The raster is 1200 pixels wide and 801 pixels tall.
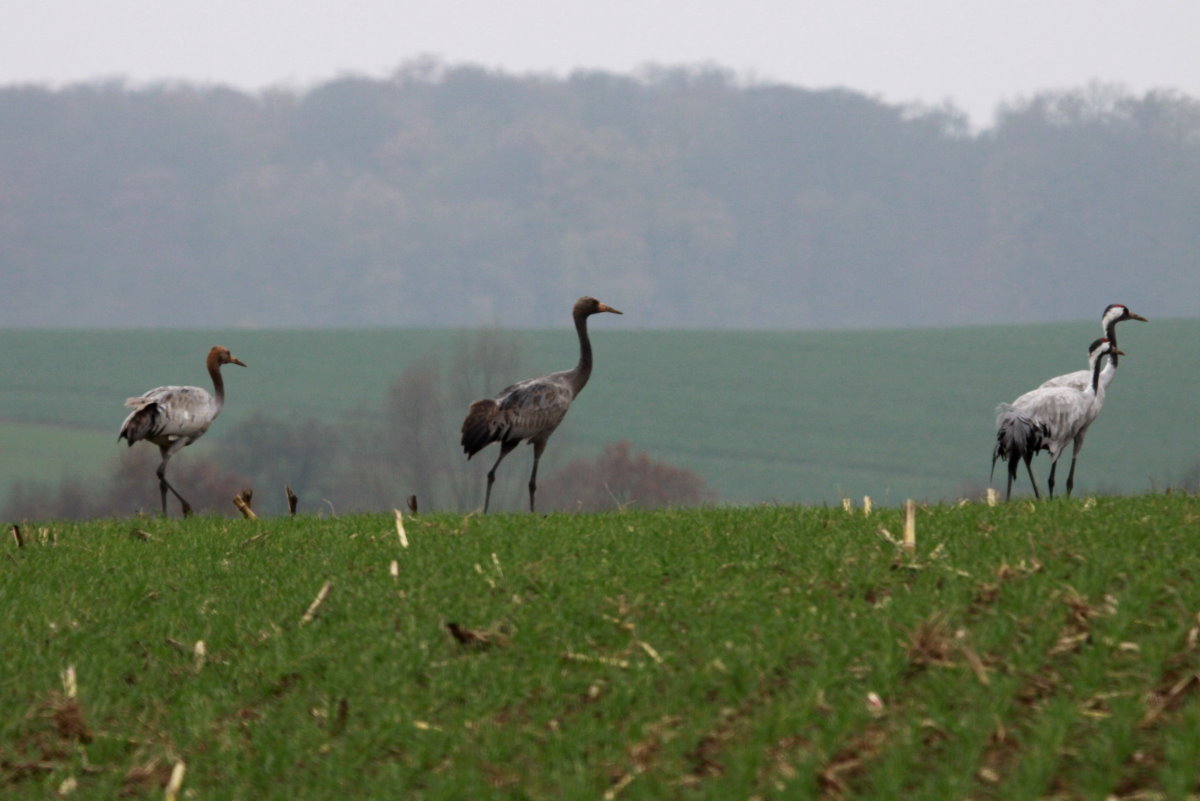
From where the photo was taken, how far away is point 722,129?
180 meters

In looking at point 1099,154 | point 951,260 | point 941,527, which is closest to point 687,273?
point 951,260

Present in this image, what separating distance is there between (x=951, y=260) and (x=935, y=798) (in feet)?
508

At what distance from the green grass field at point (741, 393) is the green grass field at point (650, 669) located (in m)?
44.7

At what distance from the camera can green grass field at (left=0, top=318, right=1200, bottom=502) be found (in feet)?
218

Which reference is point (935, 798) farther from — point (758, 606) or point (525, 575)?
point (525, 575)

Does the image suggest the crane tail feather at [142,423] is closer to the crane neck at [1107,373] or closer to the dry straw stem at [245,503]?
the dry straw stem at [245,503]

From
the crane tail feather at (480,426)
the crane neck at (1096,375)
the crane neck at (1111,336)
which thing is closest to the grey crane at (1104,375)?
the crane neck at (1111,336)

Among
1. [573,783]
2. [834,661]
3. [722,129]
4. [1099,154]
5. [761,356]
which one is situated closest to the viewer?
[573,783]

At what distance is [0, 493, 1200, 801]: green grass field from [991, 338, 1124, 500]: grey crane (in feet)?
15.9

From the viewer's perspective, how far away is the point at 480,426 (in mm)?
17984

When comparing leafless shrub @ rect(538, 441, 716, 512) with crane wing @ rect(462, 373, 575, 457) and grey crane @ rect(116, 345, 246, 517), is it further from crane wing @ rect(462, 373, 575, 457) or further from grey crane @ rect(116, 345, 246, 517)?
crane wing @ rect(462, 373, 575, 457)

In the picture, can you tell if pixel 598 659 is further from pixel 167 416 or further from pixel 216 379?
pixel 216 379

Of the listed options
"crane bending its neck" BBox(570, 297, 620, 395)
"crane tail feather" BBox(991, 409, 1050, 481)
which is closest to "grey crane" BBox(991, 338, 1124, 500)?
"crane tail feather" BBox(991, 409, 1050, 481)

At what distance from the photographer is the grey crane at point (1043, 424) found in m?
16.9
